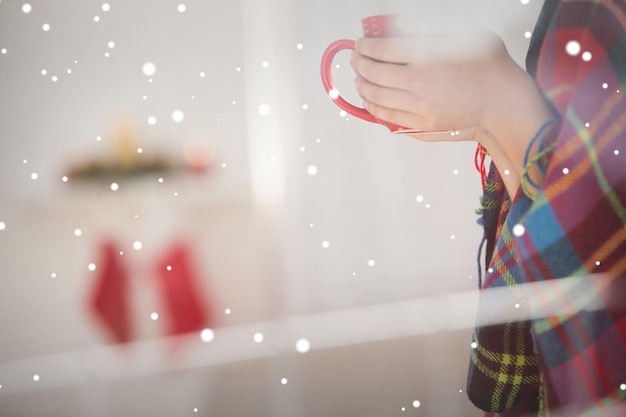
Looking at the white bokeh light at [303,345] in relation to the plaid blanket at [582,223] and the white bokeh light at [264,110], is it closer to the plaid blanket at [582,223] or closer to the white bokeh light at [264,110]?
the white bokeh light at [264,110]

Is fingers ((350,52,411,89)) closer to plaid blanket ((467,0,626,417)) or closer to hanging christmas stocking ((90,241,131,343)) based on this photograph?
plaid blanket ((467,0,626,417))

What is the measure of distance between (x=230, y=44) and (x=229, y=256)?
1.29 ft

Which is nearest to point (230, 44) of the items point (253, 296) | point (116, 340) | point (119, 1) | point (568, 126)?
point (119, 1)

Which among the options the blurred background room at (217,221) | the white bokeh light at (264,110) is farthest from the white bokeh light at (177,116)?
the white bokeh light at (264,110)

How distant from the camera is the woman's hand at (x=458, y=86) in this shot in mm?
488

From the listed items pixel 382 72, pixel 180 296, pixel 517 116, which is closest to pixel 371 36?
pixel 382 72

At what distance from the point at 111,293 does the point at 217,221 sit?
0.75 ft

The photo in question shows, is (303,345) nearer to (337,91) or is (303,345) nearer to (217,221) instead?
(217,221)

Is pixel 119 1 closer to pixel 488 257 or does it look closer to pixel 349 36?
pixel 349 36

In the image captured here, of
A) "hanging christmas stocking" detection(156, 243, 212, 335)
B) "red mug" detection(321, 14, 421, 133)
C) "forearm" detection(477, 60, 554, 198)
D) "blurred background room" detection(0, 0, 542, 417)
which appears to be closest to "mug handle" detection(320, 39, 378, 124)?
"red mug" detection(321, 14, 421, 133)

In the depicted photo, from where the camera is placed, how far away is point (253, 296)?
100cm

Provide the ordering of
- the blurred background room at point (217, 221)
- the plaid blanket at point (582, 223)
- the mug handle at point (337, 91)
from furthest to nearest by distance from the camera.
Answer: the blurred background room at point (217, 221)
the mug handle at point (337, 91)
the plaid blanket at point (582, 223)

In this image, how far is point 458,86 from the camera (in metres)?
0.50

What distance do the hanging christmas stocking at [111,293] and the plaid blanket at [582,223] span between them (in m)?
0.73
